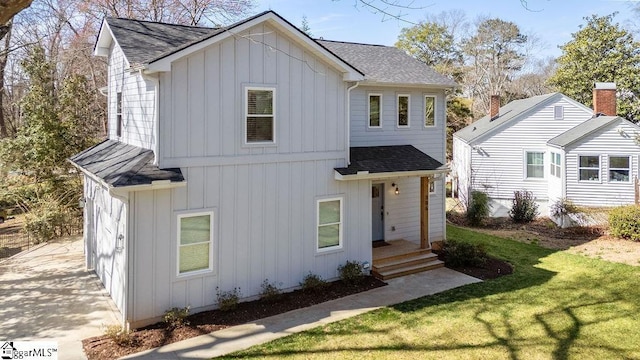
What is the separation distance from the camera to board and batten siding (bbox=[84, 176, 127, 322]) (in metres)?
9.46

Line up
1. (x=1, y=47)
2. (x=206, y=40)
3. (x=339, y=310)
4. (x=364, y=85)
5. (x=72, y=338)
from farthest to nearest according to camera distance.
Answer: (x=1, y=47)
(x=364, y=85)
(x=339, y=310)
(x=206, y=40)
(x=72, y=338)

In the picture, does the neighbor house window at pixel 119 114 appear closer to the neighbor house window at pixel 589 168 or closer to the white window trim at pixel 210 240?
the white window trim at pixel 210 240

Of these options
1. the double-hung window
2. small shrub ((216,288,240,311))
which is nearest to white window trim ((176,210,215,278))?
small shrub ((216,288,240,311))

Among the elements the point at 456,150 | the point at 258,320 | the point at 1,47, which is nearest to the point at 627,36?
the point at 456,150

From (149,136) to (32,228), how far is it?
33.4 feet

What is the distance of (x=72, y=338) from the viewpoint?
8484mm

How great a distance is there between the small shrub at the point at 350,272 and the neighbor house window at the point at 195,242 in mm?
3512

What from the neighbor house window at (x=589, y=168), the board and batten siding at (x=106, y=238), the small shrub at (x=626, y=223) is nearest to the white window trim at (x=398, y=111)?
the board and batten siding at (x=106, y=238)

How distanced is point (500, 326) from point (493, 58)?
43298 millimetres

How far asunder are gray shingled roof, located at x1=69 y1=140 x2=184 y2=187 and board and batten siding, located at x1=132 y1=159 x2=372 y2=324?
381mm

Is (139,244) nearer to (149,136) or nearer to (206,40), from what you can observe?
(149,136)

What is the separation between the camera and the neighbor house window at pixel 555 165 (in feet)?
72.9

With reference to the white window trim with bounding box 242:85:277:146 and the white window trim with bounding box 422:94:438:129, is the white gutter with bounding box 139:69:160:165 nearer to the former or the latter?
the white window trim with bounding box 242:85:277:146

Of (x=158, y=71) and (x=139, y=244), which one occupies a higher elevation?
(x=158, y=71)
